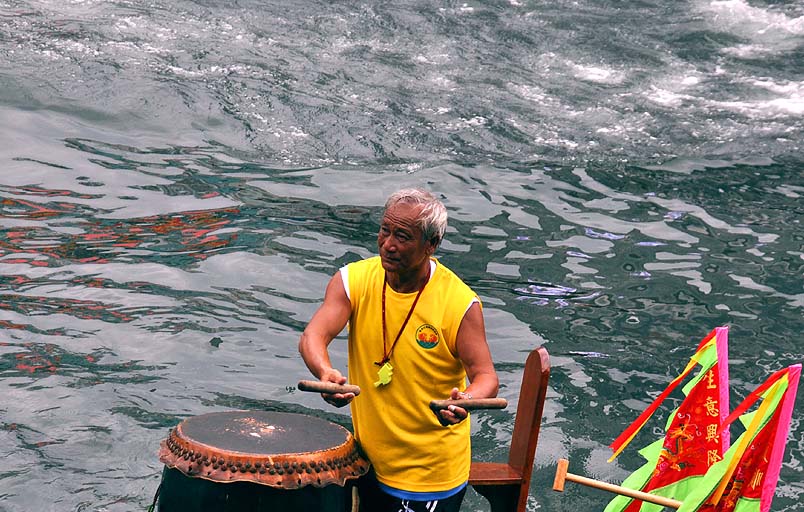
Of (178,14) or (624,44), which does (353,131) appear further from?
(624,44)

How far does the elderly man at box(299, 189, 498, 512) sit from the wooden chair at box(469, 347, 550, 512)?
214mm

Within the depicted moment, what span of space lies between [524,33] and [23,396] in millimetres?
8489

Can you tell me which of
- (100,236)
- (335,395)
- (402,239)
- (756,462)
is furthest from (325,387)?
(100,236)

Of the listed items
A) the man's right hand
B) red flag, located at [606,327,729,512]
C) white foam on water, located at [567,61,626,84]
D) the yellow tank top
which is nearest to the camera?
the man's right hand

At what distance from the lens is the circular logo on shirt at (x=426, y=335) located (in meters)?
3.70

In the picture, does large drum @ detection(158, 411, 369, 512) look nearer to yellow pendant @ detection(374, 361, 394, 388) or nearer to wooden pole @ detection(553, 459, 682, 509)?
yellow pendant @ detection(374, 361, 394, 388)

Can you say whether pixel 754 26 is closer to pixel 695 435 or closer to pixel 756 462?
pixel 695 435

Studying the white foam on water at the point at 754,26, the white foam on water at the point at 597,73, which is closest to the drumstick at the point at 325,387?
the white foam on water at the point at 597,73

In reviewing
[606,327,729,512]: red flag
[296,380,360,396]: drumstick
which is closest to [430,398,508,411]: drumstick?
[296,380,360,396]: drumstick

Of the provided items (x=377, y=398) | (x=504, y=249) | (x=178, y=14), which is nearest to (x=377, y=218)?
(x=504, y=249)

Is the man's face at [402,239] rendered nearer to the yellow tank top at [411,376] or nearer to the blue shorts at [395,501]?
the yellow tank top at [411,376]

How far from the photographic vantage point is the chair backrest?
3.84 m

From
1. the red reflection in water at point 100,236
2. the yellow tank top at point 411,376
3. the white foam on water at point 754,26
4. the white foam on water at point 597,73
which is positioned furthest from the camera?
the white foam on water at point 754,26

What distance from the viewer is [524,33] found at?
13.1 metres
